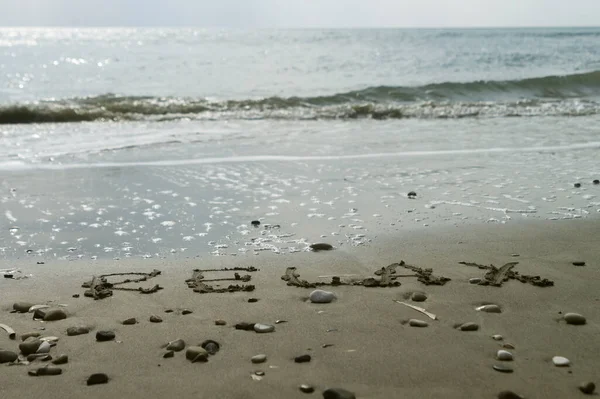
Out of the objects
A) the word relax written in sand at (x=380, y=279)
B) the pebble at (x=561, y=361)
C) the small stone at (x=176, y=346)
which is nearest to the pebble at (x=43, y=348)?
the small stone at (x=176, y=346)

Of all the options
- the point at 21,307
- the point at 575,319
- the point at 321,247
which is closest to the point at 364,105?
the point at 321,247

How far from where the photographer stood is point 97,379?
9.13 ft

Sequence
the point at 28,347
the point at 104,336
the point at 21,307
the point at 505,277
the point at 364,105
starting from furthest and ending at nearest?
the point at 364,105 → the point at 505,277 → the point at 21,307 → the point at 104,336 → the point at 28,347

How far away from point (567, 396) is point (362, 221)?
122 inches

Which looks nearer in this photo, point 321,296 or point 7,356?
point 7,356

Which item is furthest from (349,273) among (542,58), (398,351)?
(542,58)

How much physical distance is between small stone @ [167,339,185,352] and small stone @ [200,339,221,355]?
0.09 meters

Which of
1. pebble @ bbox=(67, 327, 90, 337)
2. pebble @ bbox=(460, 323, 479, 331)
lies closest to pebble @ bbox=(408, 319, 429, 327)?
pebble @ bbox=(460, 323, 479, 331)

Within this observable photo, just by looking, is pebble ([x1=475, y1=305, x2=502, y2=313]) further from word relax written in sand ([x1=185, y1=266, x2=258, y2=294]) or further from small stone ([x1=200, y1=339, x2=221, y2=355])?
small stone ([x1=200, y1=339, x2=221, y2=355])

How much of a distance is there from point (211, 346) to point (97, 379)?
53cm

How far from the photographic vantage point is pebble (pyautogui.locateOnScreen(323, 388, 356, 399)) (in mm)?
2594

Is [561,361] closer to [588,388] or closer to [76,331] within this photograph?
[588,388]

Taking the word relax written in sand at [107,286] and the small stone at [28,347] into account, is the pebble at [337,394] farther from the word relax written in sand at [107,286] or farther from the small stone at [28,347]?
the word relax written in sand at [107,286]

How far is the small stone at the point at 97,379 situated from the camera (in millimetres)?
2779
